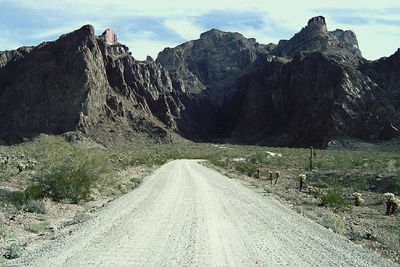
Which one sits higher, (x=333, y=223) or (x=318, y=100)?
(x=318, y=100)

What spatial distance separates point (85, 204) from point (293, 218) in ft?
26.8

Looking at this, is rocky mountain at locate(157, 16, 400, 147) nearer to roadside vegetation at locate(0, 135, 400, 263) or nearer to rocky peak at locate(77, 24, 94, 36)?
rocky peak at locate(77, 24, 94, 36)

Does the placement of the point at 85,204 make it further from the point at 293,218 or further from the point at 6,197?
the point at 293,218

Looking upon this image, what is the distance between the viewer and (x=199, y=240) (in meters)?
12.3

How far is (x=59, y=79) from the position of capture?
130 m

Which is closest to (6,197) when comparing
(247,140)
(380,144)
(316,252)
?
(316,252)

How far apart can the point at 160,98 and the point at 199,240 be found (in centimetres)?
15419

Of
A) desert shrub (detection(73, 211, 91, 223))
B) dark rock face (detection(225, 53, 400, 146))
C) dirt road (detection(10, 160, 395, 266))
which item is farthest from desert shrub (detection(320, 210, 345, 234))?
dark rock face (detection(225, 53, 400, 146))

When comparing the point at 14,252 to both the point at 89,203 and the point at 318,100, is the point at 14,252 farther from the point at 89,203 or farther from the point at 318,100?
the point at 318,100

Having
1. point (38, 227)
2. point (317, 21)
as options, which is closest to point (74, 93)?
point (317, 21)

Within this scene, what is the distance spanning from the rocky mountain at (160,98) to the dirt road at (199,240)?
351 feet

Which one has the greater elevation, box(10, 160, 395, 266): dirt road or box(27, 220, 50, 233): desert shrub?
box(10, 160, 395, 266): dirt road

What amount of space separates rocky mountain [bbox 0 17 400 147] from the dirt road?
351ft

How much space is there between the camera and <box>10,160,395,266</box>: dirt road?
10.4 meters
